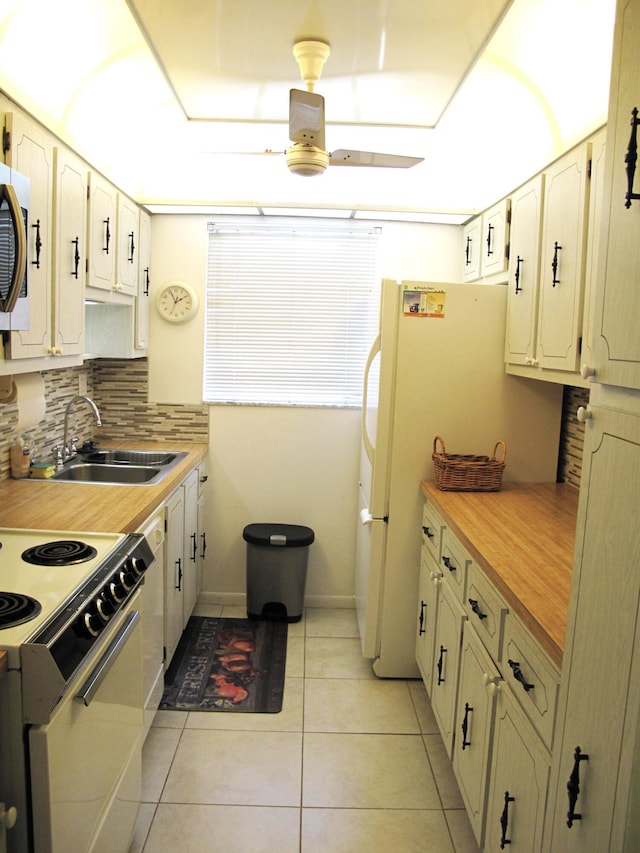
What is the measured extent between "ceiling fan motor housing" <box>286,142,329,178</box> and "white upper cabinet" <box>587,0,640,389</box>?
51.9 inches

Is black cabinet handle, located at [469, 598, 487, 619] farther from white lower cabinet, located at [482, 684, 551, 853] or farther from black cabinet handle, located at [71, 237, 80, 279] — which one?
black cabinet handle, located at [71, 237, 80, 279]

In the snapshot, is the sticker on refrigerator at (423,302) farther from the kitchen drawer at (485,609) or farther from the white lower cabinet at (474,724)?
the white lower cabinet at (474,724)

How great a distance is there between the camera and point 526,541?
222cm

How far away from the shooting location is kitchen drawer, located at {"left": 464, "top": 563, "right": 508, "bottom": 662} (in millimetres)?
1893

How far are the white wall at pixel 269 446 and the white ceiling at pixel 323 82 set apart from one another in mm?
369

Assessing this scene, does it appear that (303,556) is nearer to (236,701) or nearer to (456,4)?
(236,701)

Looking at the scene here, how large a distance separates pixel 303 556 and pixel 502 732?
211cm

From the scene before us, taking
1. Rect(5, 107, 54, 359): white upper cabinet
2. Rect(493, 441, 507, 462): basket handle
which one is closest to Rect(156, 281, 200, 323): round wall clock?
Rect(5, 107, 54, 359): white upper cabinet

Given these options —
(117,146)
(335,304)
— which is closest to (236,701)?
(335,304)

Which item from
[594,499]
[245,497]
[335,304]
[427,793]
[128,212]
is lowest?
[427,793]

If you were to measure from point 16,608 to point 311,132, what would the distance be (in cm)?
169

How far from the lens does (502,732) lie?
1.84m

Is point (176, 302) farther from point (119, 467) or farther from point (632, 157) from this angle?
point (632, 157)

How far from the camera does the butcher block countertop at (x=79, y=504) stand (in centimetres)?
230
